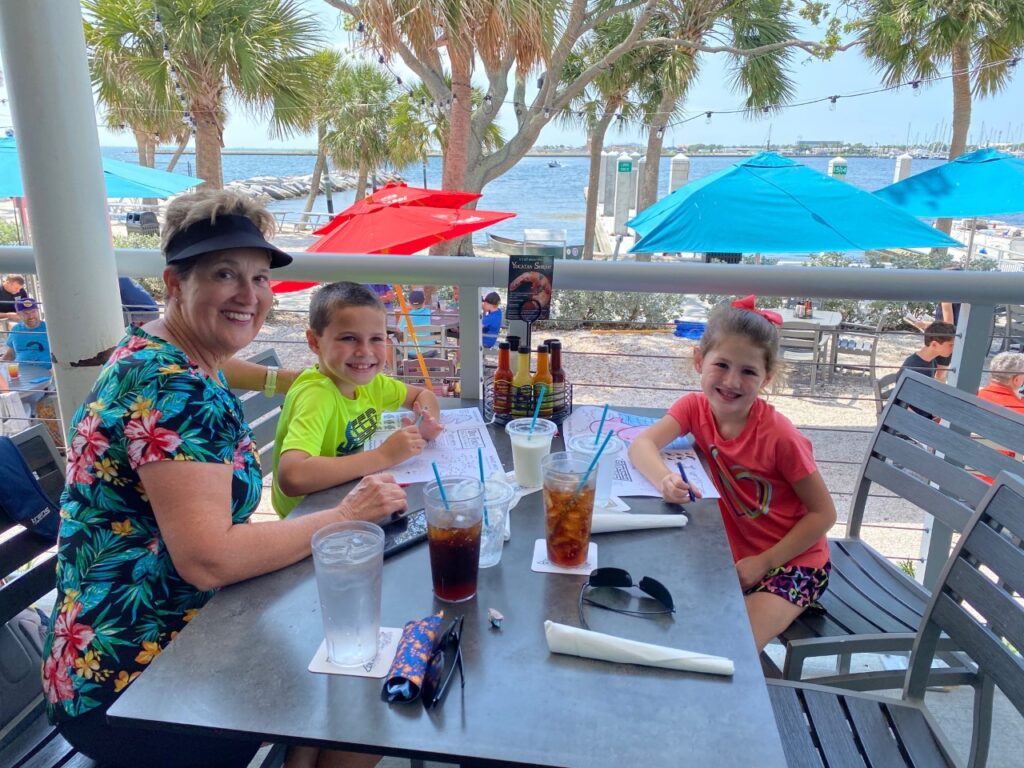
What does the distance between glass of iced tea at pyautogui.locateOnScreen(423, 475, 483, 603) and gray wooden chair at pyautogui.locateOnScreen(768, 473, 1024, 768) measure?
68 cm

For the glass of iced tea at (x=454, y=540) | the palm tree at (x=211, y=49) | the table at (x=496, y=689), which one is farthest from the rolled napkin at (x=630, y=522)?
the palm tree at (x=211, y=49)

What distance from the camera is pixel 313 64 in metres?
12.8

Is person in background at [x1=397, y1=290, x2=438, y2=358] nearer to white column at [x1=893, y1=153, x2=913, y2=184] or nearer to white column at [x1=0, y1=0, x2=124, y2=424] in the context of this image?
white column at [x1=0, y1=0, x2=124, y2=424]

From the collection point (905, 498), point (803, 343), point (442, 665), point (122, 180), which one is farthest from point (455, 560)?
point (122, 180)

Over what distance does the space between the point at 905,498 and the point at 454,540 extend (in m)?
1.34

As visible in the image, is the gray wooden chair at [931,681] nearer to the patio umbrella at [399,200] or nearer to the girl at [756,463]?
the girl at [756,463]

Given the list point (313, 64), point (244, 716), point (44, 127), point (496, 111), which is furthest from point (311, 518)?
point (313, 64)

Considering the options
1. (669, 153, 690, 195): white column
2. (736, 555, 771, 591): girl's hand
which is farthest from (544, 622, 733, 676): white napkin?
(669, 153, 690, 195): white column

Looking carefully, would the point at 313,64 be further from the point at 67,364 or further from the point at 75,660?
the point at 75,660

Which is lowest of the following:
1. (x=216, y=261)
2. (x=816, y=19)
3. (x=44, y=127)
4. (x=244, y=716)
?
(x=244, y=716)

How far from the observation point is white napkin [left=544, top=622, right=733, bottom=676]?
96 cm

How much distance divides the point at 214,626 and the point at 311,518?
0.25 meters

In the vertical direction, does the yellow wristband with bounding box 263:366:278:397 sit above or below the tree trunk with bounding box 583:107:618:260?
below

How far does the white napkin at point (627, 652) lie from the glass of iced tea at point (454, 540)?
17 cm
